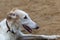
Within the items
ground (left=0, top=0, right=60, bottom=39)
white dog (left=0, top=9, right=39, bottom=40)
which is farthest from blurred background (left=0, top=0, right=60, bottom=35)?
white dog (left=0, top=9, right=39, bottom=40)

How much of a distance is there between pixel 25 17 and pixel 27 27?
0.58 feet

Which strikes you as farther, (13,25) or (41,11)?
(41,11)

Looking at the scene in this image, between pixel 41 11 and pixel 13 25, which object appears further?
pixel 41 11

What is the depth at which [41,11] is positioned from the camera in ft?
18.5

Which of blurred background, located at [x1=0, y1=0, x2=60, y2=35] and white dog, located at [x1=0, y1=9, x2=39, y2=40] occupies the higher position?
blurred background, located at [x1=0, y1=0, x2=60, y2=35]

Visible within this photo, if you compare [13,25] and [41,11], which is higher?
[41,11]

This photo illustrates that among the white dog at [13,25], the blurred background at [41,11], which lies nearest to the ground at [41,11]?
the blurred background at [41,11]

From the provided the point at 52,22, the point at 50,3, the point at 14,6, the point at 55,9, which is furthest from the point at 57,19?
the point at 14,6

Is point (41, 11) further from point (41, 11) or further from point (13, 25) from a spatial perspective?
point (13, 25)

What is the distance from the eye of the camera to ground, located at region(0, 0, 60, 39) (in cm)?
489

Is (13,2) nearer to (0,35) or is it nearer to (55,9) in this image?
(55,9)

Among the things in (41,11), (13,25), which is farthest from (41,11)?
(13,25)

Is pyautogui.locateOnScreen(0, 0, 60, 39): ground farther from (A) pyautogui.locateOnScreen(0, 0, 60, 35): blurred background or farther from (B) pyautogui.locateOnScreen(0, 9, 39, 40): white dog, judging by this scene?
(B) pyautogui.locateOnScreen(0, 9, 39, 40): white dog

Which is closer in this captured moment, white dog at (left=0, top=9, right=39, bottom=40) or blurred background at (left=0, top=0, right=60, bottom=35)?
white dog at (left=0, top=9, right=39, bottom=40)
